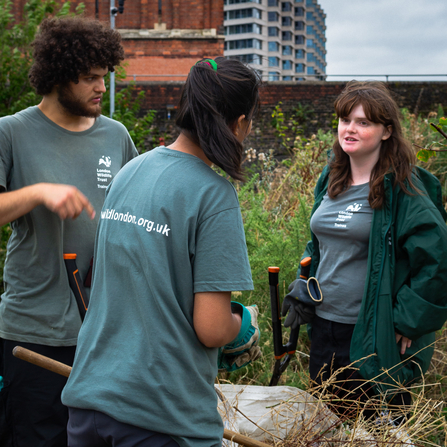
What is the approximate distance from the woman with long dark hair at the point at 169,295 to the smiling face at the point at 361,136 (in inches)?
47.6

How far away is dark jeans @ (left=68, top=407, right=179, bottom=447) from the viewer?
44.3 inches

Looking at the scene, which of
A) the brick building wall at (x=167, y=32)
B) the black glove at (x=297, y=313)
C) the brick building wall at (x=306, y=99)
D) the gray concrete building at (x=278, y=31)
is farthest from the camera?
the gray concrete building at (x=278, y=31)

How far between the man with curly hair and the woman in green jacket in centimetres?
111

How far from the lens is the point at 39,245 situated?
1.85 meters

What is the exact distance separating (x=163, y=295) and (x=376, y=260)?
1.29 metres

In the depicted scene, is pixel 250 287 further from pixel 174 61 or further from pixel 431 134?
pixel 174 61

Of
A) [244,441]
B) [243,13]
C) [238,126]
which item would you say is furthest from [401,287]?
[243,13]

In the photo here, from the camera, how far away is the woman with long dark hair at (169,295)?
1.14 meters

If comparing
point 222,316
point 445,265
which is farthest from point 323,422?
point 222,316

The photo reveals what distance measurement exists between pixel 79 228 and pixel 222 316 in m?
0.99

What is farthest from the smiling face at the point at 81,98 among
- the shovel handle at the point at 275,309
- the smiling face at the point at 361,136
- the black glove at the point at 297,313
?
the black glove at the point at 297,313

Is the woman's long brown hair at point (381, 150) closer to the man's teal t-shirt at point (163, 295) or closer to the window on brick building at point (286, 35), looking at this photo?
the man's teal t-shirt at point (163, 295)

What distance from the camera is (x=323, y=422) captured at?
6.33ft

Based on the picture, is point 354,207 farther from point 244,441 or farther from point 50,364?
point 50,364
